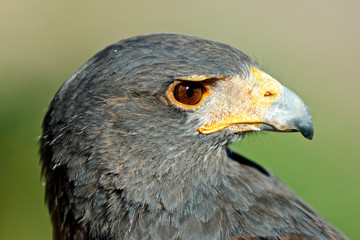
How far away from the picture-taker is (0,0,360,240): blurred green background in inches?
285

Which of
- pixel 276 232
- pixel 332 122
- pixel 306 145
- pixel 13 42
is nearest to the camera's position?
pixel 276 232

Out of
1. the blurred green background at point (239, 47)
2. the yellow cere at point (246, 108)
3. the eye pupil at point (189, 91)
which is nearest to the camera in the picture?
the eye pupil at point (189, 91)

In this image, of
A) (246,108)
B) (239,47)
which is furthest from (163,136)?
(239,47)

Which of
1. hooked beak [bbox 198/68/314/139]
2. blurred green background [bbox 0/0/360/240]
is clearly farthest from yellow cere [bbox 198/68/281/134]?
blurred green background [bbox 0/0/360/240]

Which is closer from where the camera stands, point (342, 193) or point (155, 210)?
point (155, 210)

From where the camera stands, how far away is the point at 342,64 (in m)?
12.7

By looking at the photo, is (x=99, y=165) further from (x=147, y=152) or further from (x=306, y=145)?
(x=306, y=145)

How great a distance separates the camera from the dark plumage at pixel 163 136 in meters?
3.80

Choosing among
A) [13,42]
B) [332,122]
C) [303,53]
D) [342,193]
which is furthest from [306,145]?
[13,42]

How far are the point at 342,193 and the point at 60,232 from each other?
5116mm

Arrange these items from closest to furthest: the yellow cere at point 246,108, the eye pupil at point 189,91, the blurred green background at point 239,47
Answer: the eye pupil at point 189,91 < the yellow cere at point 246,108 < the blurred green background at point 239,47

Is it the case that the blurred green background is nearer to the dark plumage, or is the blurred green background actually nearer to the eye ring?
the dark plumage

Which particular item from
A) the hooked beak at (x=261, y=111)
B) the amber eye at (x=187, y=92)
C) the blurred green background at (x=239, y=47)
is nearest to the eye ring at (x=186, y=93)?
the amber eye at (x=187, y=92)

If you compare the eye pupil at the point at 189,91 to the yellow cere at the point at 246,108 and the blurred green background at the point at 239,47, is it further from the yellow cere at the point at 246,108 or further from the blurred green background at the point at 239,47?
the blurred green background at the point at 239,47
